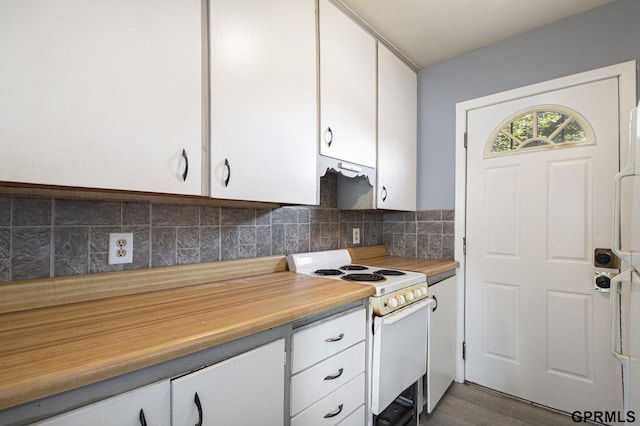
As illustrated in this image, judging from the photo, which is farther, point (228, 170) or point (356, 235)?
point (356, 235)

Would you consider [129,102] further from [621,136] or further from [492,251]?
[621,136]

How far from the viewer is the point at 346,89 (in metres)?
1.71

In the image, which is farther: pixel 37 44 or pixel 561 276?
pixel 561 276

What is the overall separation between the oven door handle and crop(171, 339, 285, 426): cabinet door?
610mm

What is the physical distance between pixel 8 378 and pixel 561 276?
2.52 metres

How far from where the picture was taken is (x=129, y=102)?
910 millimetres

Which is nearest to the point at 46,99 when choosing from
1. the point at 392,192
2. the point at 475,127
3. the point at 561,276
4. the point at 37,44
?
the point at 37,44

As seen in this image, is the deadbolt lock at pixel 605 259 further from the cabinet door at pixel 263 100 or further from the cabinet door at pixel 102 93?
the cabinet door at pixel 102 93

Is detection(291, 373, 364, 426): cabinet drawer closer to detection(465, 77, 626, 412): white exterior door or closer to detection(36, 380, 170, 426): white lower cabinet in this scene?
detection(36, 380, 170, 426): white lower cabinet

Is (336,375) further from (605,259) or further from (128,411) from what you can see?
(605,259)

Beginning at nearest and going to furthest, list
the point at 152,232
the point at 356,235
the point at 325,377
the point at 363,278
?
1. the point at 325,377
2. the point at 152,232
3. the point at 363,278
4. the point at 356,235

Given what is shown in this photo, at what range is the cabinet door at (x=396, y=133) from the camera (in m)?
2.03

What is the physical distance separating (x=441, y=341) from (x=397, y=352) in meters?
0.67

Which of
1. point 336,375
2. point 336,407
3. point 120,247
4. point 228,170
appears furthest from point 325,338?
point 120,247
